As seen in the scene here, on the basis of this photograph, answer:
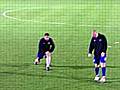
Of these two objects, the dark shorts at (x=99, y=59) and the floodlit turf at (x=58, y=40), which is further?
the floodlit turf at (x=58, y=40)

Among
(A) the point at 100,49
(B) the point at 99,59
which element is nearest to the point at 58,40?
(B) the point at 99,59

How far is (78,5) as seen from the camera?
5244cm

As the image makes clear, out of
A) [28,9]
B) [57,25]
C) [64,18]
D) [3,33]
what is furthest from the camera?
[28,9]

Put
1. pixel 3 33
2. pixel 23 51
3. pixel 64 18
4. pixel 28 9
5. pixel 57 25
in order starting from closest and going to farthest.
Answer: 1. pixel 23 51
2. pixel 3 33
3. pixel 57 25
4. pixel 64 18
5. pixel 28 9

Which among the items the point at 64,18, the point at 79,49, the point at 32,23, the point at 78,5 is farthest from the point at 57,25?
the point at 78,5

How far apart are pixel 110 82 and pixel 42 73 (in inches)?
119

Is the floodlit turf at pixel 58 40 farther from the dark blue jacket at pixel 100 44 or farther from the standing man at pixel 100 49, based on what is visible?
the dark blue jacket at pixel 100 44

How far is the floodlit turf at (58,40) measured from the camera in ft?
55.0

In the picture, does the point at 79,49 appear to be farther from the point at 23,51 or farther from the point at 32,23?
the point at 32,23

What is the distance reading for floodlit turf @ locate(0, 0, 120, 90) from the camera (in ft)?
55.0

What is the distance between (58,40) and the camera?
28.5 m

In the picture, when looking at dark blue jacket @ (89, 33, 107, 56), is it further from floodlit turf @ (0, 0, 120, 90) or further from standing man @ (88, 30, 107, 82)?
floodlit turf @ (0, 0, 120, 90)

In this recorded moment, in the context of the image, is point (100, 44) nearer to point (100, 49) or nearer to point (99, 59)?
point (100, 49)

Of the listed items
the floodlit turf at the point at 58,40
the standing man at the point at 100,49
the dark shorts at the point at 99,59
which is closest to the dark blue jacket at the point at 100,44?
the standing man at the point at 100,49
